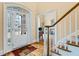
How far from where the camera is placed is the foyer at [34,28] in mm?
2932

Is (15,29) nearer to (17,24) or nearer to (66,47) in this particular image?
(17,24)

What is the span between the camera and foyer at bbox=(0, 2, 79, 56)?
115 inches

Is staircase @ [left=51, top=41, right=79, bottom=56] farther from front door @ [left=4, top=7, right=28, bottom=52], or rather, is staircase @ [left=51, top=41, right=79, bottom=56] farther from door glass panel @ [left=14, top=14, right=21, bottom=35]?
door glass panel @ [left=14, top=14, right=21, bottom=35]

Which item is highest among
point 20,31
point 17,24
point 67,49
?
point 17,24

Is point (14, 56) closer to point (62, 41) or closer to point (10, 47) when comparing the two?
point (10, 47)

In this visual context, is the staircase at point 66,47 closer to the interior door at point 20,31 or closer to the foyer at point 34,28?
the foyer at point 34,28

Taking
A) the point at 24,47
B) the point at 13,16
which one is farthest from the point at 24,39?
the point at 13,16

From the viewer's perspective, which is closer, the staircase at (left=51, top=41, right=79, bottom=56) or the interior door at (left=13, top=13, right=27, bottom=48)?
the staircase at (left=51, top=41, right=79, bottom=56)

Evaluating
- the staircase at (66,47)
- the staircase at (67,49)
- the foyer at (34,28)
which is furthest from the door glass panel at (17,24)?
the staircase at (67,49)

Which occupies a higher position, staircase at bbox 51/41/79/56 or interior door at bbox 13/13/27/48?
interior door at bbox 13/13/27/48

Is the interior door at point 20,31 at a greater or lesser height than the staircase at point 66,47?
greater

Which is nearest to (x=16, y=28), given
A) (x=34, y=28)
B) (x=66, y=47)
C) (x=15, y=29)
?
(x=15, y=29)

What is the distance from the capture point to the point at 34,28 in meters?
3.00

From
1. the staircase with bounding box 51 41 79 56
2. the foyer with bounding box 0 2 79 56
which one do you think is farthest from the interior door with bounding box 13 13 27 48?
the staircase with bounding box 51 41 79 56
